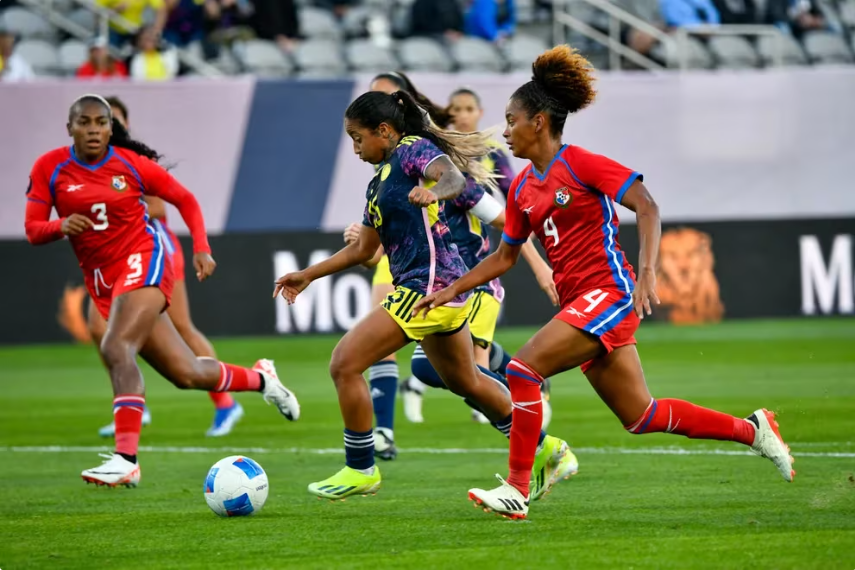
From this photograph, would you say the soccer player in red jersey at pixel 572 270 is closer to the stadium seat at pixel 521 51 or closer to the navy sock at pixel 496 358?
the navy sock at pixel 496 358

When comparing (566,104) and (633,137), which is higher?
(566,104)

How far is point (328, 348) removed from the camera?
1761 cm

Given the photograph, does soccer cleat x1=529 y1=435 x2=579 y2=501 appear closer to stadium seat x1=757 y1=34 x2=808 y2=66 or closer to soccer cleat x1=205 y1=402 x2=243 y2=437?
soccer cleat x1=205 y1=402 x2=243 y2=437

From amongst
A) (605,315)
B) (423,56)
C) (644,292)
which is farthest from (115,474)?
(423,56)

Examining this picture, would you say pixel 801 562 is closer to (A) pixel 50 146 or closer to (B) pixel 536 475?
(B) pixel 536 475

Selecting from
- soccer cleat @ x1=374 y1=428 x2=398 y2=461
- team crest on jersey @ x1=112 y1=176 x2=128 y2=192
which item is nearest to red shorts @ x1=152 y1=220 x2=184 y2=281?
team crest on jersey @ x1=112 y1=176 x2=128 y2=192

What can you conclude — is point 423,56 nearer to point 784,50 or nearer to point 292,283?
point 784,50

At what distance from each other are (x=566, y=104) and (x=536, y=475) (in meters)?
1.92

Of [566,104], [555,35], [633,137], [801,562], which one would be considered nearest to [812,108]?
[633,137]

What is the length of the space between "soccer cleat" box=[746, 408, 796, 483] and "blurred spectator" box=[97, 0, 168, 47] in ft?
46.5

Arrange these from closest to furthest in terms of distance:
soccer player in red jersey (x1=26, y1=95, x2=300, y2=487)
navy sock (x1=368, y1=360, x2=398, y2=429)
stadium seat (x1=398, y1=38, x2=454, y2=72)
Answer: soccer player in red jersey (x1=26, y1=95, x2=300, y2=487) → navy sock (x1=368, y1=360, x2=398, y2=429) → stadium seat (x1=398, y1=38, x2=454, y2=72)

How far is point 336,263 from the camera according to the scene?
727 centimetres

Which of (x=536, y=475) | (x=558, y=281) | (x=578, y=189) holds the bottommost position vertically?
(x=536, y=475)

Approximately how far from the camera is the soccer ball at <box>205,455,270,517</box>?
682 centimetres
